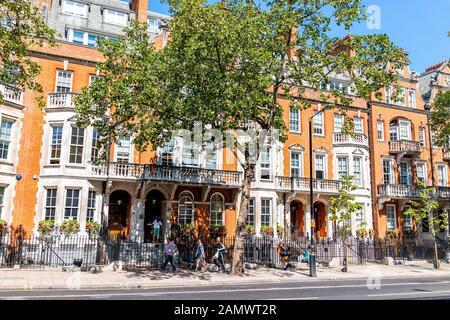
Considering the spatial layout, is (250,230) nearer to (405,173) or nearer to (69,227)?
(69,227)

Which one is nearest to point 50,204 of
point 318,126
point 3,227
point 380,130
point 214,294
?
point 3,227

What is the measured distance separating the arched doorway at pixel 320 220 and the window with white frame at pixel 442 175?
1379 cm

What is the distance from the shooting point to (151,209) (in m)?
26.9

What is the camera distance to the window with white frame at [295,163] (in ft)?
101

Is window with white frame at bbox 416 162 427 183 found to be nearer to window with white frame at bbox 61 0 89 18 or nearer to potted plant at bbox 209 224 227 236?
potted plant at bbox 209 224 227 236

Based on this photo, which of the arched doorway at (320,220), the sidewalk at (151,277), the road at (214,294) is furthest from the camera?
the arched doorway at (320,220)

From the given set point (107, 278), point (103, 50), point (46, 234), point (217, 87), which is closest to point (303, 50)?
point (217, 87)

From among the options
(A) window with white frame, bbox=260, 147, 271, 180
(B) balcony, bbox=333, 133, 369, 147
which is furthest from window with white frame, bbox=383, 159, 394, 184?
(A) window with white frame, bbox=260, 147, 271, 180

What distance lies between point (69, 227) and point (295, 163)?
18.7m

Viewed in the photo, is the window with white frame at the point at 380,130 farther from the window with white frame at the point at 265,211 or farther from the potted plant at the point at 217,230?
the potted plant at the point at 217,230

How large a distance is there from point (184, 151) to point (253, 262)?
1005 cm

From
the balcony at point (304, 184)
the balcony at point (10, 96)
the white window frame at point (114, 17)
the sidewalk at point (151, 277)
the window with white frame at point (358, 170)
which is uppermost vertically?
the white window frame at point (114, 17)

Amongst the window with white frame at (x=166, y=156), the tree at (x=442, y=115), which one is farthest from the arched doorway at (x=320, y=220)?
the window with white frame at (x=166, y=156)

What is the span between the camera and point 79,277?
53.4 feet
